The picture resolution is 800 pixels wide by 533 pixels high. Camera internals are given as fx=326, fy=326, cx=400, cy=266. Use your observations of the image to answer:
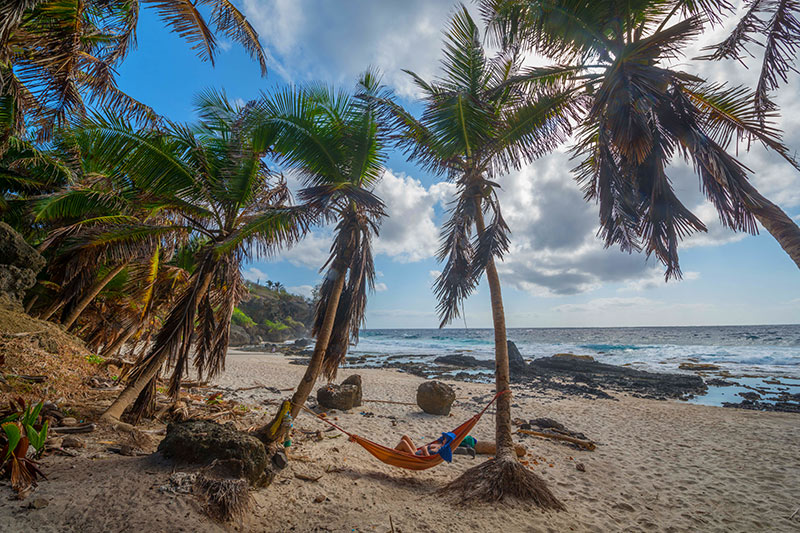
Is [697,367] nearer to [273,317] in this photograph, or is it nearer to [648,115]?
[648,115]

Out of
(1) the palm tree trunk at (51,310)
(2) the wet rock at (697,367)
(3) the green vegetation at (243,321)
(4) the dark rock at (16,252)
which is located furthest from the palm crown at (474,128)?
(3) the green vegetation at (243,321)

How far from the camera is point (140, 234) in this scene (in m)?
4.54

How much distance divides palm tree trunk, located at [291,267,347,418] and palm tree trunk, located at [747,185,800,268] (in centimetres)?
468

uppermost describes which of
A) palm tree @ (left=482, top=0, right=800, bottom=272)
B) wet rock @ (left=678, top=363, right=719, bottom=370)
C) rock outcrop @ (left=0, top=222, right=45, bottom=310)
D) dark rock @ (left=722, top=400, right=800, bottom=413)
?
palm tree @ (left=482, top=0, right=800, bottom=272)

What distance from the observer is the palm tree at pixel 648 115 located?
3.41 m

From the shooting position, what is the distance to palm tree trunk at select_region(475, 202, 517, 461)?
4.02 m

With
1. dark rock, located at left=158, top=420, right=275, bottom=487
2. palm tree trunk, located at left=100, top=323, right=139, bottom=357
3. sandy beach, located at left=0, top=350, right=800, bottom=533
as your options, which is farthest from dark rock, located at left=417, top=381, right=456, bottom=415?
palm tree trunk, located at left=100, top=323, right=139, bottom=357

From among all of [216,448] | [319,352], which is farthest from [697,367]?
[216,448]

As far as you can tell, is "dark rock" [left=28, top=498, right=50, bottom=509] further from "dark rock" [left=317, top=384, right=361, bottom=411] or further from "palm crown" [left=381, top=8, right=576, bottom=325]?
"dark rock" [left=317, top=384, right=361, bottom=411]

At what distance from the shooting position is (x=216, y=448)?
2.99 m

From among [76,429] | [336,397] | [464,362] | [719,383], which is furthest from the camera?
[464,362]

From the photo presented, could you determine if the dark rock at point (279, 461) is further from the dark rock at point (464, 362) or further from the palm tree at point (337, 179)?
the dark rock at point (464, 362)

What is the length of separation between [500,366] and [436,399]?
4056mm

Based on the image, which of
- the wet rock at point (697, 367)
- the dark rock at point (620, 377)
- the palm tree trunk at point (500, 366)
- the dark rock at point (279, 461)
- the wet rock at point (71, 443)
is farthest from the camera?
the wet rock at point (697, 367)
